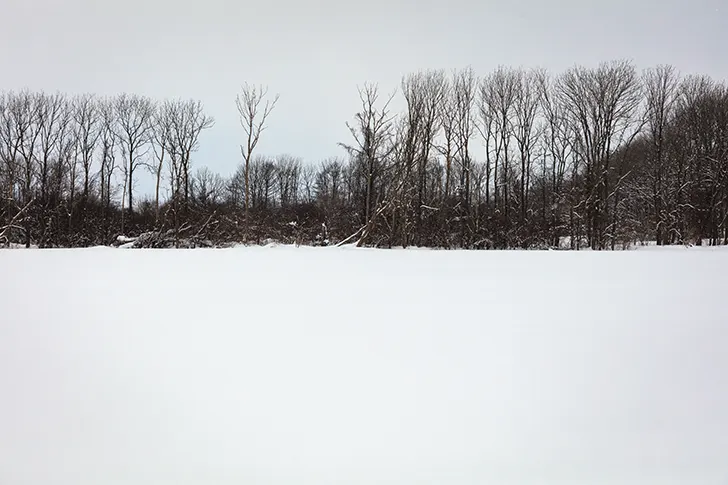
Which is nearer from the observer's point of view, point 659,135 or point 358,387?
point 358,387

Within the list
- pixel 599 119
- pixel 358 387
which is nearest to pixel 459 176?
pixel 599 119

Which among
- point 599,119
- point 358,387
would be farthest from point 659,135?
point 358,387

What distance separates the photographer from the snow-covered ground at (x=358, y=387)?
56.4 inches

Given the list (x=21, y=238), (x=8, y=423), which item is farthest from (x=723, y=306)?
(x=21, y=238)

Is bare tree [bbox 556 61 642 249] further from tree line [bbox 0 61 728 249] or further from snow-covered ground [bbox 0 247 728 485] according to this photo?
snow-covered ground [bbox 0 247 728 485]

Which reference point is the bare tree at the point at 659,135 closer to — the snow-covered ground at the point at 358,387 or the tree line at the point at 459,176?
the tree line at the point at 459,176

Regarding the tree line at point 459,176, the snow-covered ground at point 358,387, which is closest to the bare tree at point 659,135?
the tree line at point 459,176

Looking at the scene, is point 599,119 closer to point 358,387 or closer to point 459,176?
point 459,176

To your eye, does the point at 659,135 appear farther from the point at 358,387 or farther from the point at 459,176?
the point at 358,387

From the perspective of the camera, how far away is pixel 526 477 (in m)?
1.41

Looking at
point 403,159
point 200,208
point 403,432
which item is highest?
point 403,159

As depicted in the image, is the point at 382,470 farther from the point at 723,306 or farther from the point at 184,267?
the point at 184,267

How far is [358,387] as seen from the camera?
174 centimetres

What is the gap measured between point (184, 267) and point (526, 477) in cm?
346
